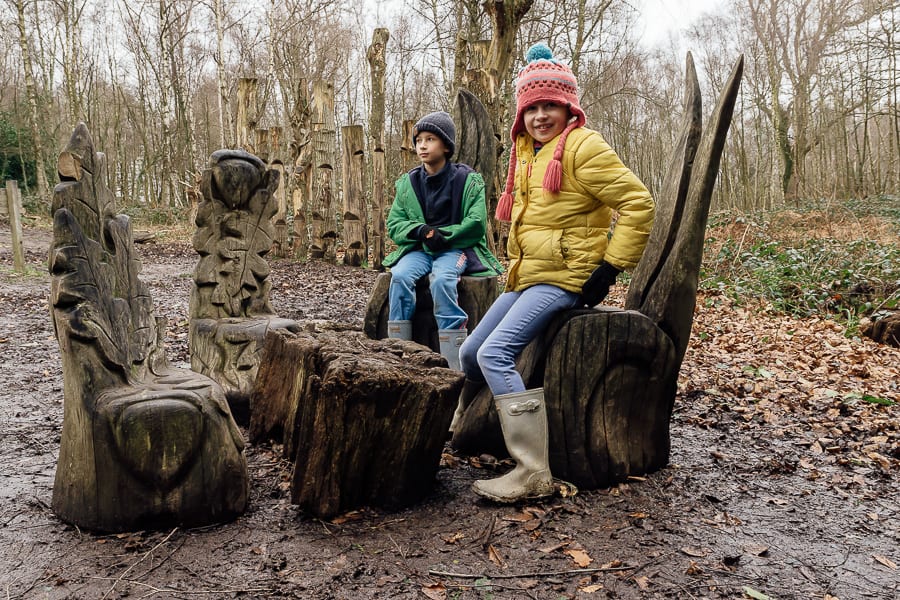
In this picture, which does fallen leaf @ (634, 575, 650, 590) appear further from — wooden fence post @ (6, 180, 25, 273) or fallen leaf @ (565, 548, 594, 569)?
wooden fence post @ (6, 180, 25, 273)

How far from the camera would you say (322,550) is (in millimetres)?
2465

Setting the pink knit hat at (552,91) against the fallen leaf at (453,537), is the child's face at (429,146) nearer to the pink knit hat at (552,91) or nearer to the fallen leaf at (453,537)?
the pink knit hat at (552,91)

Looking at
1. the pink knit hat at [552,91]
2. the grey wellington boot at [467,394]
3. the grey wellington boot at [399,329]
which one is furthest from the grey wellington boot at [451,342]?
the pink knit hat at [552,91]

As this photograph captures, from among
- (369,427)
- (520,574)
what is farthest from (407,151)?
(520,574)

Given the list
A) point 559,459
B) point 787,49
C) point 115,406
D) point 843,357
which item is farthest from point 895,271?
point 787,49

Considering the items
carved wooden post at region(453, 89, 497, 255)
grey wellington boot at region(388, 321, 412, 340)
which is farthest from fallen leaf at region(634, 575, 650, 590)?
carved wooden post at region(453, 89, 497, 255)

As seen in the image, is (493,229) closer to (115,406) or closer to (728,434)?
(728,434)

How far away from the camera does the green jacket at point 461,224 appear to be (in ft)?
13.7

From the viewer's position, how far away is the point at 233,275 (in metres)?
4.25

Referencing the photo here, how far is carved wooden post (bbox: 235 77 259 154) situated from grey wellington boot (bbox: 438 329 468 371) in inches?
390

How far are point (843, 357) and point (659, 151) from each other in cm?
1805

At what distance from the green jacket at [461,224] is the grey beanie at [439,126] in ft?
0.95

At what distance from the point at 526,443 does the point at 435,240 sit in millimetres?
1655

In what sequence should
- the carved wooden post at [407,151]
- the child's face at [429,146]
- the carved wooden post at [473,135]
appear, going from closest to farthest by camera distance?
the child's face at [429,146] < the carved wooden post at [473,135] < the carved wooden post at [407,151]
